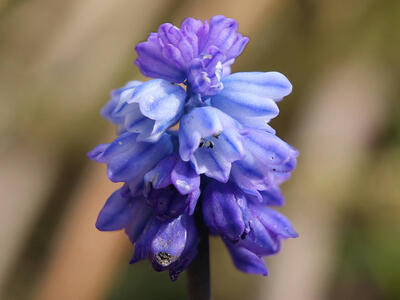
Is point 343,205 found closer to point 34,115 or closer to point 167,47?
point 34,115

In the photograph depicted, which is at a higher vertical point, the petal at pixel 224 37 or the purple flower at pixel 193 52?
the petal at pixel 224 37

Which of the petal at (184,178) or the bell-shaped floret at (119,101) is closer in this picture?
the petal at (184,178)

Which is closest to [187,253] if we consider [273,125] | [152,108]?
[152,108]

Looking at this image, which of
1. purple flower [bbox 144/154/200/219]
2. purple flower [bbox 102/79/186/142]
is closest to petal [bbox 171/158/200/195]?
purple flower [bbox 144/154/200/219]

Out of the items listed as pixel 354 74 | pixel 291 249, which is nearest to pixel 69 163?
pixel 291 249

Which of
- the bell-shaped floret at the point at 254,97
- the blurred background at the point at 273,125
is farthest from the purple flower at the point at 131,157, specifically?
the blurred background at the point at 273,125

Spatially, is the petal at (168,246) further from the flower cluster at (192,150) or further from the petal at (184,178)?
the petal at (184,178)

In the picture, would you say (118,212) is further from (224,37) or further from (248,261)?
(224,37)
